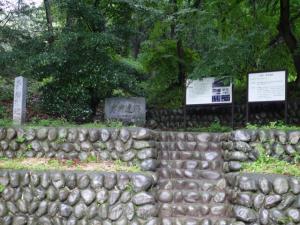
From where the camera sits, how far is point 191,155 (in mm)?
7445

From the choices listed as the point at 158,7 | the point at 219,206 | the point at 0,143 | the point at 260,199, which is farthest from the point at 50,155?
the point at 158,7

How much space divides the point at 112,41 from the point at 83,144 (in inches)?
163

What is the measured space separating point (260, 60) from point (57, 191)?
6.99 meters

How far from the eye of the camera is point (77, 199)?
6406 mm

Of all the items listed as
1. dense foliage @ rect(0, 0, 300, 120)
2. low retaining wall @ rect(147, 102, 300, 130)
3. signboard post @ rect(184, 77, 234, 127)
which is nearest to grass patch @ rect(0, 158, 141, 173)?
dense foliage @ rect(0, 0, 300, 120)

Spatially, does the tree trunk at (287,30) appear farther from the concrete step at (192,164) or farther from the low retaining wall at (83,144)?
the low retaining wall at (83,144)

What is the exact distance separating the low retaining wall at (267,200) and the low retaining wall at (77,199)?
1400 mm

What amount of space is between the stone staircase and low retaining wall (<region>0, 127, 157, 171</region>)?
15.6 inches

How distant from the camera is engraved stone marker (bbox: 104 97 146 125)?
12016mm

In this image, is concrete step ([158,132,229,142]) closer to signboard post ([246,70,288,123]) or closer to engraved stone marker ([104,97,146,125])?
signboard post ([246,70,288,123])

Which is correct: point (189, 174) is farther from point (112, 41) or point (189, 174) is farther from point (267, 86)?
point (112, 41)

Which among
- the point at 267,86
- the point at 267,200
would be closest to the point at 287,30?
the point at 267,86

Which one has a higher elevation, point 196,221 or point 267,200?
point 267,200

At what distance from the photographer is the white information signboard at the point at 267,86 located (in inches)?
338
